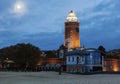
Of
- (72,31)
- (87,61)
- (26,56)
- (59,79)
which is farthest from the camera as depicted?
(72,31)

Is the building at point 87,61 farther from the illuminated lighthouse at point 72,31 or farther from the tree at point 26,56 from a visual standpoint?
the illuminated lighthouse at point 72,31

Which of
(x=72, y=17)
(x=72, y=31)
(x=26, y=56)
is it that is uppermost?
(x=72, y=17)

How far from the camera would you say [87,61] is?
4018 inches

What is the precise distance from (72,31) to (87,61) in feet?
120

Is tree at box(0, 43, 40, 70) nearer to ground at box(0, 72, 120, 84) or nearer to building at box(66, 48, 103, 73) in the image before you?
building at box(66, 48, 103, 73)

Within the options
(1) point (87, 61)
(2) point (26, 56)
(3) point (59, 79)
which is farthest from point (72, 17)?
(3) point (59, 79)

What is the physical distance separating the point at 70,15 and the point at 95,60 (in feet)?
124

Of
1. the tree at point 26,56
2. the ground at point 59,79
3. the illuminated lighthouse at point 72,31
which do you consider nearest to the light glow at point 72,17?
the illuminated lighthouse at point 72,31

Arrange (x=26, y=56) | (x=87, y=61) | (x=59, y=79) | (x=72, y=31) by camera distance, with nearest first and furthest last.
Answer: (x=59, y=79) → (x=87, y=61) → (x=26, y=56) → (x=72, y=31)

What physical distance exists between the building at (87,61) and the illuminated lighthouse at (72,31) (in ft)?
86.9

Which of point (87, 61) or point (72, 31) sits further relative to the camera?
point (72, 31)

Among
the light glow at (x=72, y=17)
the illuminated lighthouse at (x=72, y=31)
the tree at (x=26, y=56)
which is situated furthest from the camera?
the light glow at (x=72, y=17)

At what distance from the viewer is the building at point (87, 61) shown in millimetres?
101500

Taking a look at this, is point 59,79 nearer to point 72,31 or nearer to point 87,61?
point 87,61
